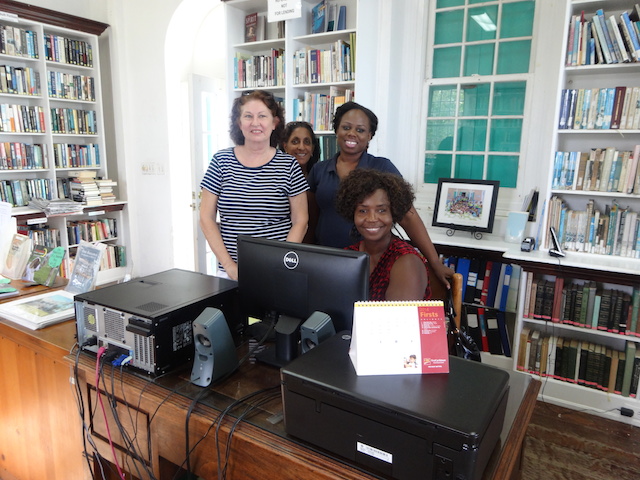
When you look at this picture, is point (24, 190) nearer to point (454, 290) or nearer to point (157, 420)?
point (157, 420)

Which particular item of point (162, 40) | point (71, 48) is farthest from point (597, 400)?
point (71, 48)

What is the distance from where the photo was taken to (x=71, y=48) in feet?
13.8

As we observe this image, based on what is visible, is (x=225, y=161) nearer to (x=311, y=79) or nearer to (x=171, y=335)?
(x=171, y=335)

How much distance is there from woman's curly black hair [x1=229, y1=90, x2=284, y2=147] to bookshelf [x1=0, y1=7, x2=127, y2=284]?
8.60 feet

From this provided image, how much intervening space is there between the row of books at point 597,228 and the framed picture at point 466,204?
1.31ft

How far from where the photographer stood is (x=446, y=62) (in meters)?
3.38

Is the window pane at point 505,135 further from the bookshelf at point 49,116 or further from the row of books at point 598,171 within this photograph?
the bookshelf at point 49,116

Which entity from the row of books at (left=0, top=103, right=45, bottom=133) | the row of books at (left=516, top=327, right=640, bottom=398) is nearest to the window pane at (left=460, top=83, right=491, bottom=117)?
the row of books at (left=516, top=327, right=640, bottom=398)

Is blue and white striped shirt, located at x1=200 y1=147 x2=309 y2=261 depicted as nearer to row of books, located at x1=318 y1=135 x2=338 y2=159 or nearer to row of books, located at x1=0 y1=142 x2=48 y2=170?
row of books, located at x1=318 y1=135 x2=338 y2=159

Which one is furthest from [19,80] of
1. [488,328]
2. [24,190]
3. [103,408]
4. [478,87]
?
[488,328]

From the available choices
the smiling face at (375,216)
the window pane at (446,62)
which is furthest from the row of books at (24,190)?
the smiling face at (375,216)

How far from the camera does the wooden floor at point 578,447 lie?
2135mm

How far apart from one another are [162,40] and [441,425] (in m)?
4.37

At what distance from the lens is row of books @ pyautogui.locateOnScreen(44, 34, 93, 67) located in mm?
4047
